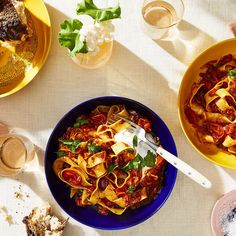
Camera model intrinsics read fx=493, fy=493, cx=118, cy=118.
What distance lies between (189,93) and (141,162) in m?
0.32

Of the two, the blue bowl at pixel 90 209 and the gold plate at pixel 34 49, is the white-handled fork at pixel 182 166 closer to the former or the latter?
the blue bowl at pixel 90 209

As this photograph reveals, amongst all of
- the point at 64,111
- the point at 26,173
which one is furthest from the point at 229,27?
the point at 26,173

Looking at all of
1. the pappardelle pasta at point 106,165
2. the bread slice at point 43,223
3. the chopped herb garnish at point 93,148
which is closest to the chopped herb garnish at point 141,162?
the pappardelle pasta at point 106,165

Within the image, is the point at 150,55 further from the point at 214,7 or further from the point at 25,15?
the point at 25,15

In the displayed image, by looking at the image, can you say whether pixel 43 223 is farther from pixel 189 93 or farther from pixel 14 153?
pixel 189 93

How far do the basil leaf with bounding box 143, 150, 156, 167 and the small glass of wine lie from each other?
0.44 meters

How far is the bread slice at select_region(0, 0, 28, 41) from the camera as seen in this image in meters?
1.79

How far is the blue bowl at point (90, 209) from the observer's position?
177 cm

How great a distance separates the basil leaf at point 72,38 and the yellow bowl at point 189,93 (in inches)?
15.5

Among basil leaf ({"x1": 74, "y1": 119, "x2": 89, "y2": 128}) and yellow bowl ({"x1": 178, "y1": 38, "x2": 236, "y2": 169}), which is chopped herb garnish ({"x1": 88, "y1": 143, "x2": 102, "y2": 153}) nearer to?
basil leaf ({"x1": 74, "y1": 119, "x2": 89, "y2": 128})

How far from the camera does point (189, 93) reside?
1.83 m

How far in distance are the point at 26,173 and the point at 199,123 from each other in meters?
0.68

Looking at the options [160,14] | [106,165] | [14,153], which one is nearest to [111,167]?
[106,165]

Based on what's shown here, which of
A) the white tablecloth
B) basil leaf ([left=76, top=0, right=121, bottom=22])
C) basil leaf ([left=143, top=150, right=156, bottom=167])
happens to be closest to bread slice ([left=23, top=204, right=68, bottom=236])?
the white tablecloth
